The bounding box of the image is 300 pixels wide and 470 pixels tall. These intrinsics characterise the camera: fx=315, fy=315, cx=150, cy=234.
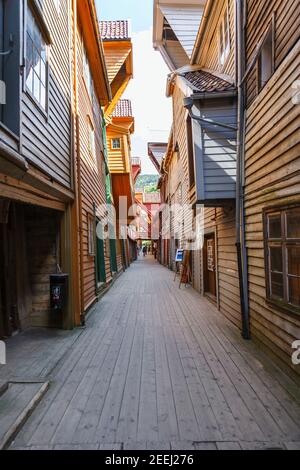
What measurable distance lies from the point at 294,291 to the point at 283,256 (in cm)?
45

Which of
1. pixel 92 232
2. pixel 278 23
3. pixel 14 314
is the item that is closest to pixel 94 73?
pixel 92 232

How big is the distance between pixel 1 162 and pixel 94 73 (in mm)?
7829

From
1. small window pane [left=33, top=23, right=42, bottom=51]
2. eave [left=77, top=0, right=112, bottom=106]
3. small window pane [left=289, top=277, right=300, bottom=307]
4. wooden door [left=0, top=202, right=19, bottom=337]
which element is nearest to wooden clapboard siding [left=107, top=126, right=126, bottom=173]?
eave [left=77, top=0, right=112, bottom=106]

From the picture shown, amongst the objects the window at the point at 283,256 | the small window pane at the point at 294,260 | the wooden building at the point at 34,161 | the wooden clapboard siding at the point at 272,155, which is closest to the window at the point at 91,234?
the wooden building at the point at 34,161

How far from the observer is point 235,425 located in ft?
8.48

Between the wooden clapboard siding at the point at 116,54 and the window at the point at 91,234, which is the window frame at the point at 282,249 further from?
the wooden clapboard siding at the point at 116,54

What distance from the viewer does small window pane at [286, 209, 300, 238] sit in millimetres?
3512

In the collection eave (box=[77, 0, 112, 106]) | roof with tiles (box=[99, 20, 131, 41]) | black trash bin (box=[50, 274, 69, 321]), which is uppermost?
roof with tiles (box=[99, 20, 131, 41])

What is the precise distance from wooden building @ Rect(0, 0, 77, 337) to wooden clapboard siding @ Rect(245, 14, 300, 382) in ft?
9.62

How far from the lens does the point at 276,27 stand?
4.02 m

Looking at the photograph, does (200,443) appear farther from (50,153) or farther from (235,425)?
(50,153)

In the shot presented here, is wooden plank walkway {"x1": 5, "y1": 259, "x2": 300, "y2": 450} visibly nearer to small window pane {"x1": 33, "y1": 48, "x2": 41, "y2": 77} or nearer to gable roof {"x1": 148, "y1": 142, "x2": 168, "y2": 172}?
small window pane {"x1": 33, "y1": 48, "x2": 41, "y2": 77}

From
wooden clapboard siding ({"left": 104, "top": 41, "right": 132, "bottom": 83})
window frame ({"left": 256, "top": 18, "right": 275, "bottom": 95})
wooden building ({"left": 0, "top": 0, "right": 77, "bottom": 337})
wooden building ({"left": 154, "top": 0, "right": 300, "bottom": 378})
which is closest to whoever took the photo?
wooden building ({"left": 0, "top": 0, "right": 77, "bottom": 337})

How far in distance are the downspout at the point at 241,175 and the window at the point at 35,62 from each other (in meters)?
3.10
